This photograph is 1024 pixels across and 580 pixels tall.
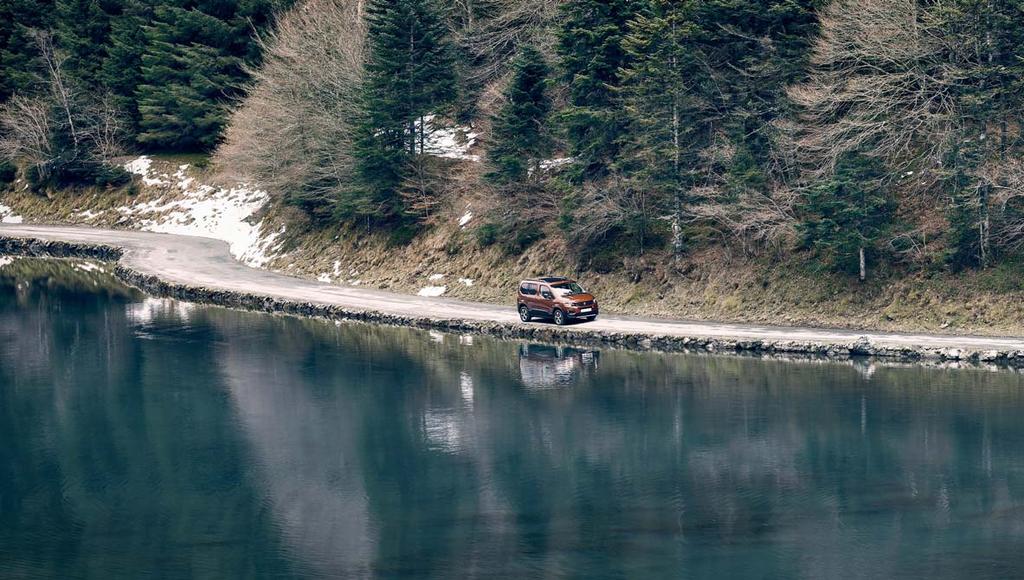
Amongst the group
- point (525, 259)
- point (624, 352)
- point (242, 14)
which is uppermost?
point (242, 14)

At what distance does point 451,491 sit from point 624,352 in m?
17.5

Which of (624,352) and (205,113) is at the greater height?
(205,113)

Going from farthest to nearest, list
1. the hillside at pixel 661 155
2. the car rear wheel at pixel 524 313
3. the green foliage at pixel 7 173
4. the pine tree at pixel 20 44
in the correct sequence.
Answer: the pine tree at pixel 20 44
the green foliage at pixel 7 173
the car rear wheel at pixel 524 313
the hillside at pixel 661 155

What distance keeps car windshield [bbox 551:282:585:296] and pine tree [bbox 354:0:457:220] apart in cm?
1712

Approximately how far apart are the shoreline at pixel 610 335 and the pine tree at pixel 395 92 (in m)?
6.85

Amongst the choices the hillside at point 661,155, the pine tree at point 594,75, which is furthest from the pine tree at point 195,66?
the pine tree at point 594,75

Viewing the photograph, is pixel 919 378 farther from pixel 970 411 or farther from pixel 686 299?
pixel 686 299

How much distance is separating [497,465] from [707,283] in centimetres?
2266

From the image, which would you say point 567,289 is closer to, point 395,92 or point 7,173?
point 395,92

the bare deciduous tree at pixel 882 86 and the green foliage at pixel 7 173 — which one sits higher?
the green foliage at pixel 7 173

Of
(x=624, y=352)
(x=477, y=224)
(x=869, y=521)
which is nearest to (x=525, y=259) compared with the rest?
(x=477, y=224)

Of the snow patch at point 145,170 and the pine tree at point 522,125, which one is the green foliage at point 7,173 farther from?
the pine tree at point 522,125

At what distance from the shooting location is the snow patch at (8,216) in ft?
315

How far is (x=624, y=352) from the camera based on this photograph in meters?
46.4
